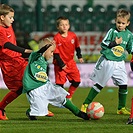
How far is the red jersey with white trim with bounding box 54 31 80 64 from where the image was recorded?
11602 mm

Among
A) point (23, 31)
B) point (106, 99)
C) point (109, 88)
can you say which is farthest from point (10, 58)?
point (23, 31)

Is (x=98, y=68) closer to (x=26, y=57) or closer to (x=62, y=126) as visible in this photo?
(x=26, y=57)

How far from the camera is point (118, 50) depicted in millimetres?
10047

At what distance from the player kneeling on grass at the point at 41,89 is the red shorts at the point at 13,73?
16.6 inches

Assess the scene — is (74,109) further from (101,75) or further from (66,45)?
(66,45)

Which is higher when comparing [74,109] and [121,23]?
[121,23]

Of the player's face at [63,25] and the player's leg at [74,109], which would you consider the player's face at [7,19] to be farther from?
the player's face at [63,25]

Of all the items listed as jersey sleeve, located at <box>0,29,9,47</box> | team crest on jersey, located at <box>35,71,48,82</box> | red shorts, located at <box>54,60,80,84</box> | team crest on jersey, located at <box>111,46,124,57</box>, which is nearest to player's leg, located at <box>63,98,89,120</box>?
team crest on jersey, located at <box>35,71,48,82</box>

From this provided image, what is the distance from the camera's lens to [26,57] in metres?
9.45

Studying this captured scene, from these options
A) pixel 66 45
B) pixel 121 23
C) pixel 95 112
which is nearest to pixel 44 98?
pixel 95 112

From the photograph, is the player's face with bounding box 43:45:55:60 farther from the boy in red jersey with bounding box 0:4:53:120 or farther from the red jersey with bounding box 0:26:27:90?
the red jersey with bounding box 0:26:27:90

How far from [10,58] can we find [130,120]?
2.10 metres

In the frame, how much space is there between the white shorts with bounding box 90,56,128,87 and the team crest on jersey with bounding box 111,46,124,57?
0.15 meters

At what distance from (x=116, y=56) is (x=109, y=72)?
0.95 ft
